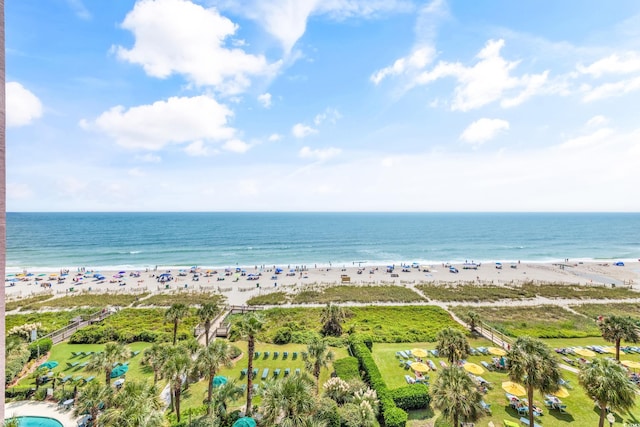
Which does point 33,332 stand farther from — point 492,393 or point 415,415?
point 492,393

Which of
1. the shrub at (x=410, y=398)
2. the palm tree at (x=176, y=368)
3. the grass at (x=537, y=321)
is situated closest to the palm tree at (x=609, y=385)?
the shrub at (x=410, y=398)

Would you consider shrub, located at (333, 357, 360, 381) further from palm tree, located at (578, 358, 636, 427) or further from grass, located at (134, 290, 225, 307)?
grass, located at (134, 290, 225, 307)

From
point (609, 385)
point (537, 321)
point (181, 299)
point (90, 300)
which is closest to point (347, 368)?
point (609, 385)

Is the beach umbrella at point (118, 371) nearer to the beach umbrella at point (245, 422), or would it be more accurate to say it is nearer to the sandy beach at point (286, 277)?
the beach umbrella at point (245, 422)

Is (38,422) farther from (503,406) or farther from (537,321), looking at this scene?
(537,321)

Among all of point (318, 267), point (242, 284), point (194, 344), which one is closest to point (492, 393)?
point (194, 344)
